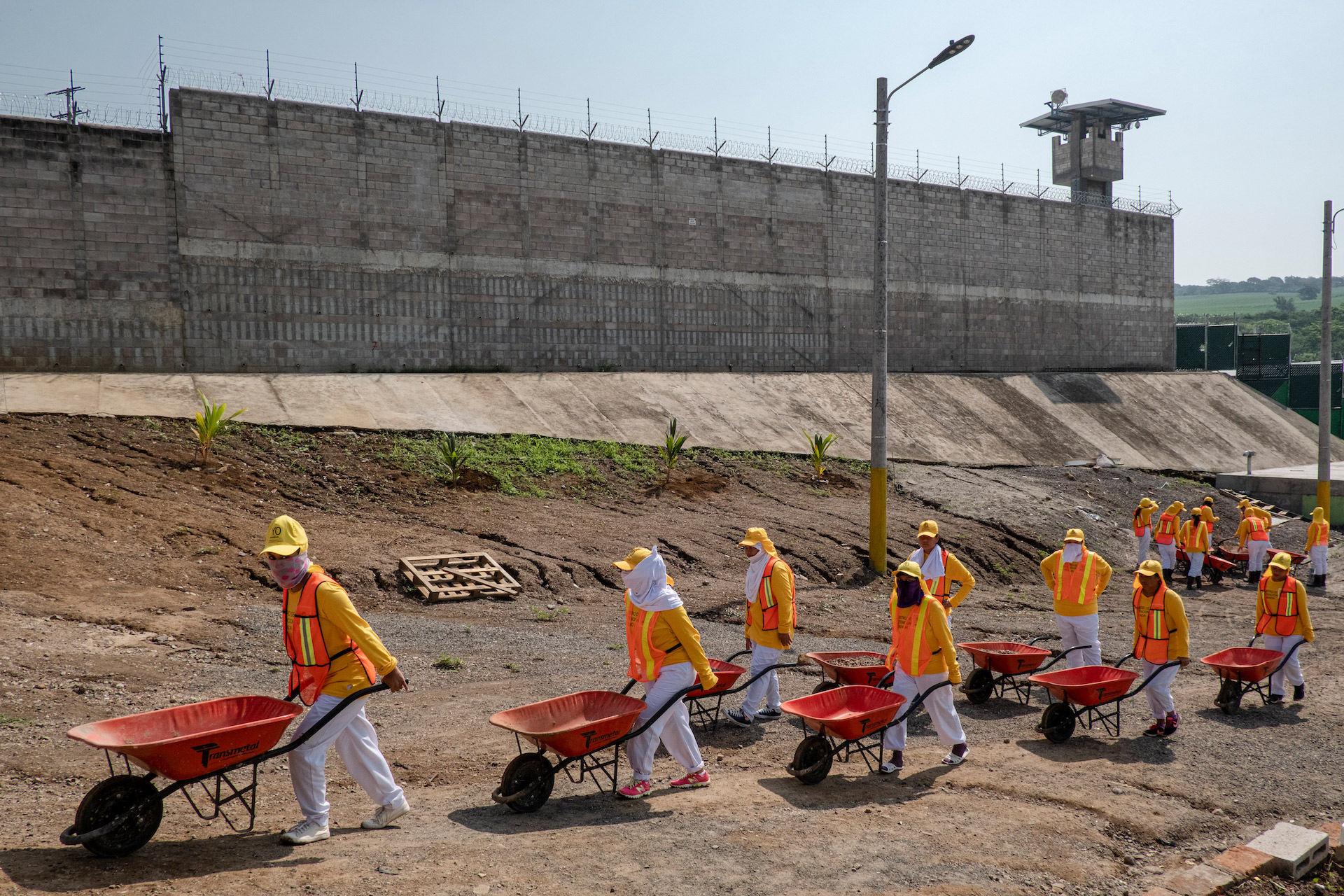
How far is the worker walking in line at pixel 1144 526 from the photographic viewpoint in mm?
18953

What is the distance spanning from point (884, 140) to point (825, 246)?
1679 centimetres

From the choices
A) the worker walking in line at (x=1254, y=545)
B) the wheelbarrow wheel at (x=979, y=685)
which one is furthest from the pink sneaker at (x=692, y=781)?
the worker walking in line at (x=1254, y=545)

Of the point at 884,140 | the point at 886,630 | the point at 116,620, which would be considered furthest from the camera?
the point at 884,140

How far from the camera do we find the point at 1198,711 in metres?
9.48

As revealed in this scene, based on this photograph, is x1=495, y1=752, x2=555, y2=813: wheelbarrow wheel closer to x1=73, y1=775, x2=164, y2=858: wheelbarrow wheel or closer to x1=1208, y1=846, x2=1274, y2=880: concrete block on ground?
x1=73, y1=775, x2=164, y2=858: wheelbarrow wheel

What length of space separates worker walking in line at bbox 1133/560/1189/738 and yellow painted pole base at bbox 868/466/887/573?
6923 millimetres

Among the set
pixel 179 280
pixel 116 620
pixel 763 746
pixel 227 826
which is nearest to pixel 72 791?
pixel 227 826

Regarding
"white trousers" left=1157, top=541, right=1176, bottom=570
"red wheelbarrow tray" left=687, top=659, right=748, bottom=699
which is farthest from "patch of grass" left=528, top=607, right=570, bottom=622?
"white trousers" left=1157, top=541, right=1176, bottom=570

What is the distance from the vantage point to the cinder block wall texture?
20.6 m

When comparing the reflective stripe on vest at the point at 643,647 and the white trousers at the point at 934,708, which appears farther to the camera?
the white trousers at the point at 934,708

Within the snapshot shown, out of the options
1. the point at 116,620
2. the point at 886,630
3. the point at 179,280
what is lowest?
the point at 886,630

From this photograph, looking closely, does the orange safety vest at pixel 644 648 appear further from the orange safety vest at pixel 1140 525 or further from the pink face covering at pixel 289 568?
the orange safety vest at pixel 1140 525

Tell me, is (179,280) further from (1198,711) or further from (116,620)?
(1198,711)

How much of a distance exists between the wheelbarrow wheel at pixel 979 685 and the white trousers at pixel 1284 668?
284 centimetres
